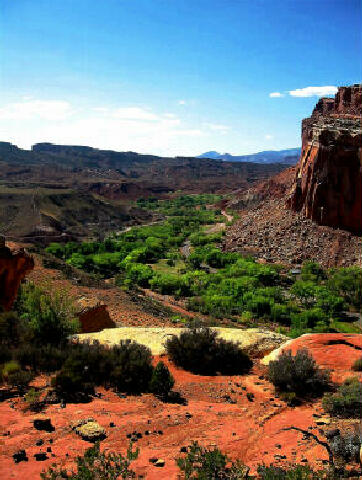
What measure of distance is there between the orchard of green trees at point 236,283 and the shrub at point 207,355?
14769mm

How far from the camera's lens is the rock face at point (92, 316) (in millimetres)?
18797

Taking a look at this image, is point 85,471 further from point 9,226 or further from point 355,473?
point 9,226

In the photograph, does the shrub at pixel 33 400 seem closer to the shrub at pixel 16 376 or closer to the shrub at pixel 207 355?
the shrub at pixel 16 376

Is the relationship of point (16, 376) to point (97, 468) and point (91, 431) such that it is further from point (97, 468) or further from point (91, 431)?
point (97, 468)

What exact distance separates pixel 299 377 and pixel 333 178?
132 feet

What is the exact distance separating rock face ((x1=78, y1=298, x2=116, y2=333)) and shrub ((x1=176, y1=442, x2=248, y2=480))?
12.0 meters

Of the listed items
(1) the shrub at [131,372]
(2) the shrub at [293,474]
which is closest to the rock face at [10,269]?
(1) the shrub at [131,372]

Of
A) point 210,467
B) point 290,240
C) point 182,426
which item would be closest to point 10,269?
point 182,426

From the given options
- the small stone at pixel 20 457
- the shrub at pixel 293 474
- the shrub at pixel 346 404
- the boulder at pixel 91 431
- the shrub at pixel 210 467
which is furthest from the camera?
the shrub at pixel 346 404

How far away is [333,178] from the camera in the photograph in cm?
4697

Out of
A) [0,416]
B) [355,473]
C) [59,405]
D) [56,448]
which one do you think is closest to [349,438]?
[355,473]

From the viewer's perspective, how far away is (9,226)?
229 ft

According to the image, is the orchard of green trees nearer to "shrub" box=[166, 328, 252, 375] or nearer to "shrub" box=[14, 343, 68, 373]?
"shrub" box=[166, 328, 252, 375]

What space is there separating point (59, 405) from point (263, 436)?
4897mm
